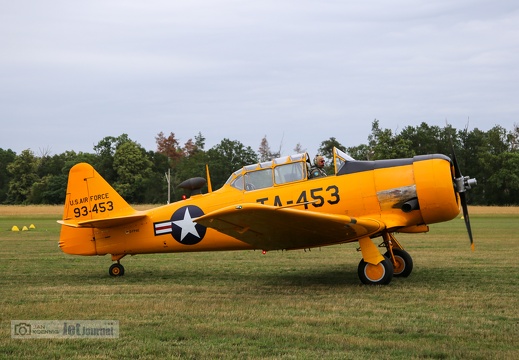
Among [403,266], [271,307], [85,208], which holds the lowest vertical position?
[271,307]

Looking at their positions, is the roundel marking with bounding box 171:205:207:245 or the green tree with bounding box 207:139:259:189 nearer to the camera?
the roundel marking with bounding box 171:205:207:245

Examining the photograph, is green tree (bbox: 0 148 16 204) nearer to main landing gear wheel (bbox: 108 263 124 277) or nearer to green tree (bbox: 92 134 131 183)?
green tree (bbox: 92 134 131 183)

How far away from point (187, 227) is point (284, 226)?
7.63ft

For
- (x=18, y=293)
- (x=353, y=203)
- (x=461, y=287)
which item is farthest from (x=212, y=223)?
(x=461, y=287)

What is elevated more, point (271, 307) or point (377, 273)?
point (377, 273)

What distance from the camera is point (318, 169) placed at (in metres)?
10.7

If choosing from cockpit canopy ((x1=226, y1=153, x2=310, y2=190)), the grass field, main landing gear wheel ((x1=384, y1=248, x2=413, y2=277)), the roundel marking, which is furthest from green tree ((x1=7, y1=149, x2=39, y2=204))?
main landing gear wheel ((x1=384, y1=248, x2=413, y2=277))

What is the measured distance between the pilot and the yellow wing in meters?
1.10

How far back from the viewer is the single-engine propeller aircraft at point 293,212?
31.8ft

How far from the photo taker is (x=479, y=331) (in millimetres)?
6477

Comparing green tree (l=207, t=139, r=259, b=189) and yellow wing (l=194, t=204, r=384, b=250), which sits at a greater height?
green tree (l=207, t=139, r=259, b=189)

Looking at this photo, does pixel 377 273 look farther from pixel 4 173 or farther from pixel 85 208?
pixel 4 173

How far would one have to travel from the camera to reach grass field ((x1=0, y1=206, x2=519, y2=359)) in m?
5.89

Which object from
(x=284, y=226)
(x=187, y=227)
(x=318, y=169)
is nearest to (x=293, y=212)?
(x=284, y=226)
